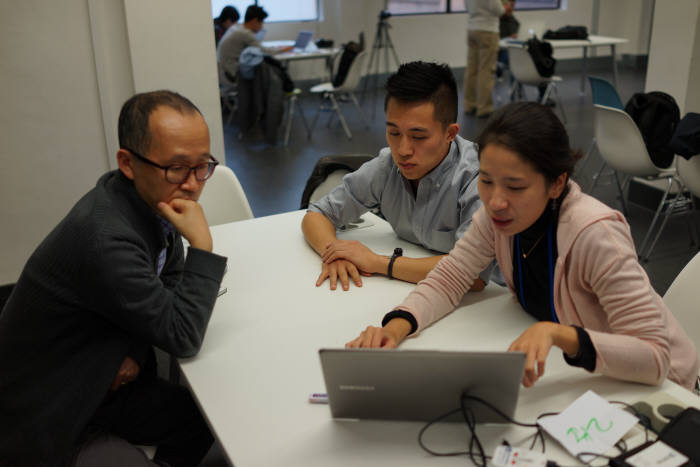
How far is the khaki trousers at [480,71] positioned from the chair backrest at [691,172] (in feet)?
14.0

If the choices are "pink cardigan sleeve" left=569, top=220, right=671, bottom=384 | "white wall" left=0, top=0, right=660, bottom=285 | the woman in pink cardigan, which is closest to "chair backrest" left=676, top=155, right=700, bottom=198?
the woman in pink cardigan

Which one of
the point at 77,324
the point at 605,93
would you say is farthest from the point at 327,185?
the point at 605,93

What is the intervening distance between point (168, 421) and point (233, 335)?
0.83ft

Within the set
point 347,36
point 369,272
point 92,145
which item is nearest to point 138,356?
point 369,272

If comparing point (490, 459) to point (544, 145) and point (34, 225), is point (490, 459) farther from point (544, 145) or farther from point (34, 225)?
point (34, 225)

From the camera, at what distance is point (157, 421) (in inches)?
57.1

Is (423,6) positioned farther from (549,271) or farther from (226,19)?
(549,271)

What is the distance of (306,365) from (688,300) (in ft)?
3.22

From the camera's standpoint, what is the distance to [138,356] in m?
1.41

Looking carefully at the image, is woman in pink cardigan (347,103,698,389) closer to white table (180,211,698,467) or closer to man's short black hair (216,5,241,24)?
white table (180,211,698,467)

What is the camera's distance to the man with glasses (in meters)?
1.28

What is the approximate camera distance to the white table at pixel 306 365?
108cm

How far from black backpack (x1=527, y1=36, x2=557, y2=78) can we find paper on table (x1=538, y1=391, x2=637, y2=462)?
6003 mm

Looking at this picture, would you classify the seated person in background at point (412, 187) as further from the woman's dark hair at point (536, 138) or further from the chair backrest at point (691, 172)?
the chair backrest at point (691, 172)
